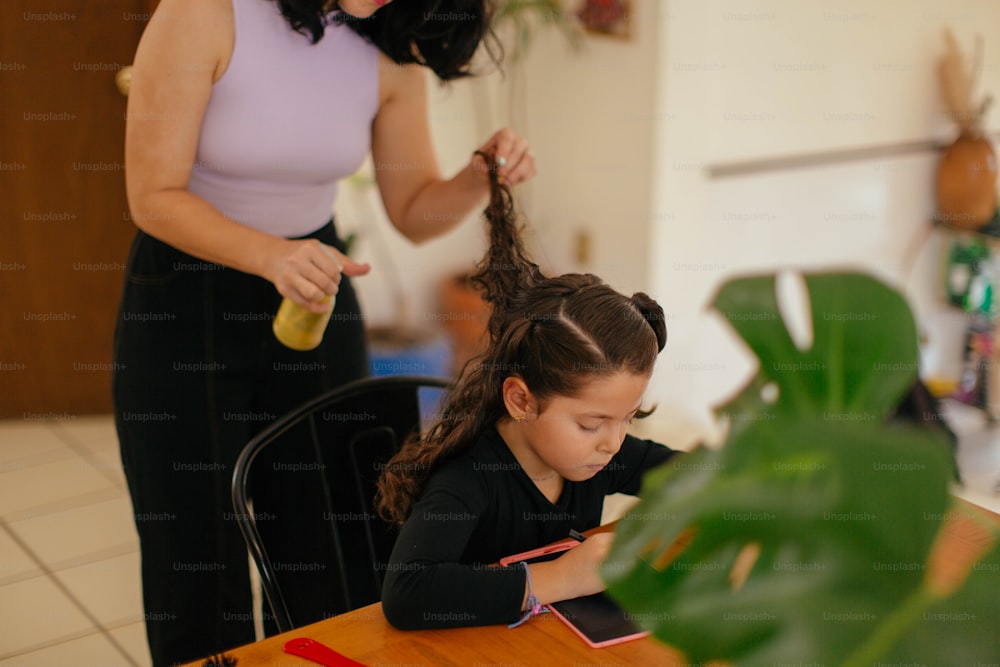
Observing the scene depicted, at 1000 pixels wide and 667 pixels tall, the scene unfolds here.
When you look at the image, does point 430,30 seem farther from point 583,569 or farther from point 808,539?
point 808,539

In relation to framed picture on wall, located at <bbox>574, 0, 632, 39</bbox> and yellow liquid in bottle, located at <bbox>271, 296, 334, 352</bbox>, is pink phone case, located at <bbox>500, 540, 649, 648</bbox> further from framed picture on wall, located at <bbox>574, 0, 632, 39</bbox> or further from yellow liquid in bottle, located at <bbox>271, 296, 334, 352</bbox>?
framed picture on wall, located at <bbox>574, 0, 632, 39</bbox>

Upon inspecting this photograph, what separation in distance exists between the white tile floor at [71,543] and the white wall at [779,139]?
0.92 metres

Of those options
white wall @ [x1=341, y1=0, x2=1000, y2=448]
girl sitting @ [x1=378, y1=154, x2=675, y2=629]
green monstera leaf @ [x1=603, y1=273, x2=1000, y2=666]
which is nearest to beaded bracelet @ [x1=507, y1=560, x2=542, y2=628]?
girl sitting @ [x1=378, y1=154, x2=675, y2=629]

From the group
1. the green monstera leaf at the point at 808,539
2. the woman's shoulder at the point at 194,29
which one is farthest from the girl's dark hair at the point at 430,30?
the green monstera leaf at the point at 808,539

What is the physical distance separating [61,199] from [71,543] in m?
1.17

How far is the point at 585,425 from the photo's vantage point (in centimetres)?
135

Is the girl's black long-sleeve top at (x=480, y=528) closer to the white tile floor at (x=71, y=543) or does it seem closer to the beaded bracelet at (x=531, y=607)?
the beaded bracelet at (x=531, y=607)

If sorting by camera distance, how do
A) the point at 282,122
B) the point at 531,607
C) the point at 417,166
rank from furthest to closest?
1. the point at 417,166
2. the point at 282,122
3. the point at 531,607

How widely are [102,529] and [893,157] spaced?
307 cm

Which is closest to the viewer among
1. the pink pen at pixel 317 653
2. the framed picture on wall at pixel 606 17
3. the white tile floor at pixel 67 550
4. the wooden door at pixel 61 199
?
the pink pen at pixel 317 653

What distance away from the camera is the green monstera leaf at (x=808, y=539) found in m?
0.44

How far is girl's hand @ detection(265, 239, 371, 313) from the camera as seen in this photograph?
1329mm

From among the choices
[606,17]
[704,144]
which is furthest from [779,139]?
[606,17]

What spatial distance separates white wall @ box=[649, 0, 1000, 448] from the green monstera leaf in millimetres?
2760
